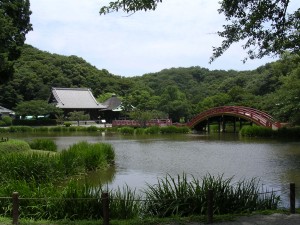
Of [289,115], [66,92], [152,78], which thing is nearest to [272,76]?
[289,115]

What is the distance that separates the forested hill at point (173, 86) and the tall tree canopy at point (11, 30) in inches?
660

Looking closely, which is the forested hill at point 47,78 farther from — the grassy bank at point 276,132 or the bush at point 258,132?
the grassy bank at point 276,132

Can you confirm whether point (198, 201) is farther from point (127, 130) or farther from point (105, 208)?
point (127, 130)

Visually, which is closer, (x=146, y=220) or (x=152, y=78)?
(x=146, y=220)

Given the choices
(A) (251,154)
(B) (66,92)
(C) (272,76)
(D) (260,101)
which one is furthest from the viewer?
(B) (66,92)

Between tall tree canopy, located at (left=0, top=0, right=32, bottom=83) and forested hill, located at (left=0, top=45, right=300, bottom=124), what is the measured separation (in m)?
16.8

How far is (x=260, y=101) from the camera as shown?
143ft

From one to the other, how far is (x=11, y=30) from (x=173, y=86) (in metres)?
42.9

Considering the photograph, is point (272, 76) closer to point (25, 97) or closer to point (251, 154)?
point (251, 154)

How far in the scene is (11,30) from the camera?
13.6 m

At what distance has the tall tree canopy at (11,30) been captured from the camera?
43.7ft

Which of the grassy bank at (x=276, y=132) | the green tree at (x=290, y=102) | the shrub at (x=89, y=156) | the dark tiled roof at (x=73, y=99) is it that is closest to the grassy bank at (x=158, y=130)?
the grassy bank at (x=276, y=132)

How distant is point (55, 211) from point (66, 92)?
52.3 metres

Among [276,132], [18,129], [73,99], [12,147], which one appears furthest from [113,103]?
[12,147]
